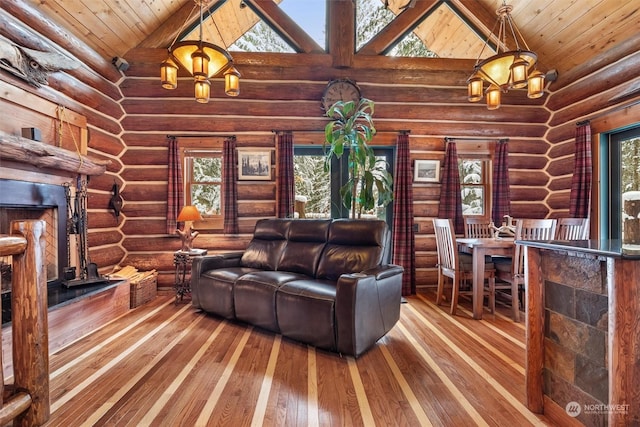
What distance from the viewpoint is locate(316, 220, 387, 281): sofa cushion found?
9.49ft

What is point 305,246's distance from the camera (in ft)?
10.9

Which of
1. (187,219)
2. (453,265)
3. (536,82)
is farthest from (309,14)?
(453,265)

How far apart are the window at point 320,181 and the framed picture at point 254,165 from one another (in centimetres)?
44

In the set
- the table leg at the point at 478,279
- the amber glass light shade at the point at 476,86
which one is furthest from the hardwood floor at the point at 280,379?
the amber glass light shade at the point at 476,86

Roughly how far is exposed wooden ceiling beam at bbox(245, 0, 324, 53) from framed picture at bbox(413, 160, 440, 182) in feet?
7.32

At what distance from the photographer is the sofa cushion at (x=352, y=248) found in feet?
9.49

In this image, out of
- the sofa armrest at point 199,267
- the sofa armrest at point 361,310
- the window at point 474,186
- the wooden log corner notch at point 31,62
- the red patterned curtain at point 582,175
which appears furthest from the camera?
the window at point 474,186

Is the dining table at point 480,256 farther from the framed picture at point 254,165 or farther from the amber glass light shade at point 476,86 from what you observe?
the framed picture at point 254,165

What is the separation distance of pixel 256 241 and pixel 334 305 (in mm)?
1642

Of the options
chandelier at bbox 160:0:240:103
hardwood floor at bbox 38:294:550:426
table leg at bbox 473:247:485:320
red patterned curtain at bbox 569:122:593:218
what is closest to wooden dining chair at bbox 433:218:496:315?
table leg at bbox 473:247:485:320

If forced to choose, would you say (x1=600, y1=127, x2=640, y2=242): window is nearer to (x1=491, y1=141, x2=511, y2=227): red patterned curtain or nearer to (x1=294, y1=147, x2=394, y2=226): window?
(x1=491, y1=141, x2=511, y2=227): red patterned curtain

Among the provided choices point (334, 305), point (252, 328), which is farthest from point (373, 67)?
point (252, 328)

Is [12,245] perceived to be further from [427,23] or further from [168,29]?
[427,23]

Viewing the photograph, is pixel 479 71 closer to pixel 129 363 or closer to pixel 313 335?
pixel 313 335
